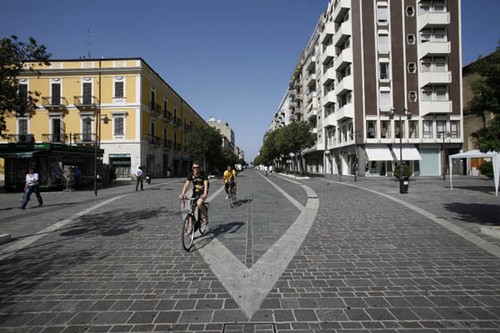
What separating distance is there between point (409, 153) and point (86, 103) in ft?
126

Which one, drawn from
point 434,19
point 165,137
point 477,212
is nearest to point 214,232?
point 477,212

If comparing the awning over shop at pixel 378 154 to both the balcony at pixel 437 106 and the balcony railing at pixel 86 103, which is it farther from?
the balcony railing at pixel 86 103

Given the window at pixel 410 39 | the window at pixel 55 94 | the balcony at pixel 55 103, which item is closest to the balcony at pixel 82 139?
the balcony at pixel 55 103

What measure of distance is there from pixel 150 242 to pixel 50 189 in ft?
59.9

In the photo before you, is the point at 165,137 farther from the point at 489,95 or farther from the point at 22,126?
the point at 489,95

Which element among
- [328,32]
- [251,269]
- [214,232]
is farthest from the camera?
[328,32]

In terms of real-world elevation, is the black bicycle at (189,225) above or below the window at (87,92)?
below

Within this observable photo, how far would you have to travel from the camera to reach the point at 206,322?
3055 millimetres

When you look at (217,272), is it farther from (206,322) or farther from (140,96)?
(140,96)

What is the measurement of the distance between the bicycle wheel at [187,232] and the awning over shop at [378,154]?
3069 cm

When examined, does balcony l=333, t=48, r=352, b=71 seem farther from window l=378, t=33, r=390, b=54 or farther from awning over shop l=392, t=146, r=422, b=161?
awning over shop l=392, t=146, r=422, b=161

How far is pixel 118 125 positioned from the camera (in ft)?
109

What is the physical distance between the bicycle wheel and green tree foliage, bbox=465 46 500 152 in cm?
713

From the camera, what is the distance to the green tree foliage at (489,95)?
6273mm
